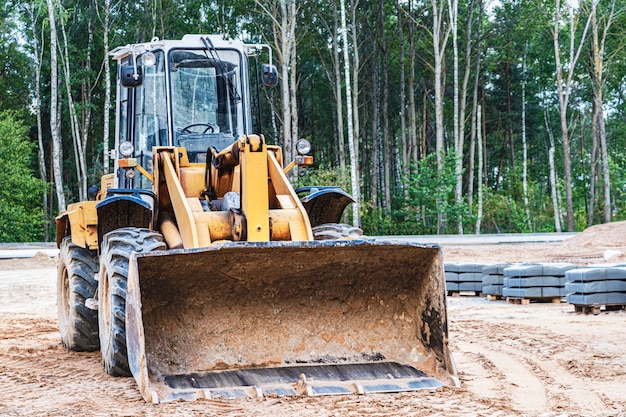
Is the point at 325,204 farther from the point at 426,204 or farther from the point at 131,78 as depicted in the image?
the point at 426,204

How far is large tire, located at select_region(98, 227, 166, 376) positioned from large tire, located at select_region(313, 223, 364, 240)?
5.48ft

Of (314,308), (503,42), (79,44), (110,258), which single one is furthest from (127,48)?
(503,42)

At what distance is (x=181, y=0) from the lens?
48938 millimetres

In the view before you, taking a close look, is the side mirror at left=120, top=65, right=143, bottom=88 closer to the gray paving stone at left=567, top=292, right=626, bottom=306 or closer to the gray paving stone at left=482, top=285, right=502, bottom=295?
the gray paving stone at left=567, top=292, right=626, bottom=306

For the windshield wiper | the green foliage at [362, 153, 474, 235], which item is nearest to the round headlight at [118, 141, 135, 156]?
the windshield wiper

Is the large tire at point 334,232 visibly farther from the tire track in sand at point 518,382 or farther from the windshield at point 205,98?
the tire track in sand at point 518,382

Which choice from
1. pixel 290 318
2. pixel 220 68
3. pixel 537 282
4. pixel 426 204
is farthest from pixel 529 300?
pixel 426 204

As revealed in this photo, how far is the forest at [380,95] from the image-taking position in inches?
1533

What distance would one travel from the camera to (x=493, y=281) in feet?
53.0

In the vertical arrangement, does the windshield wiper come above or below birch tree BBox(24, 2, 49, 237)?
below

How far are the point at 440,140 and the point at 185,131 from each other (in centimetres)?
3032

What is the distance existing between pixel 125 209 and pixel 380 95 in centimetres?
4709

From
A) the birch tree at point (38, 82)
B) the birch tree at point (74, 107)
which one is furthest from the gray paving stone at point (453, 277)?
the birch tree at point (38, 82)

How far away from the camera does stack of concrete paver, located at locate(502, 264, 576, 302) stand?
1513cm
